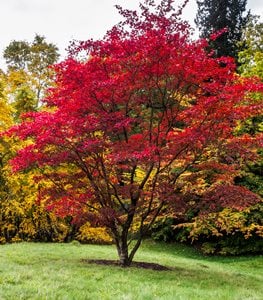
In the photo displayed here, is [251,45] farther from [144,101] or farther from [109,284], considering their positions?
[109,284]

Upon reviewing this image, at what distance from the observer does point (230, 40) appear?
32.5 m

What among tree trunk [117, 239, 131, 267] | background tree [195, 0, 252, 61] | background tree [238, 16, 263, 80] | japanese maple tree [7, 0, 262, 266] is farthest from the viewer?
background tree [195, 0, 252, 61]

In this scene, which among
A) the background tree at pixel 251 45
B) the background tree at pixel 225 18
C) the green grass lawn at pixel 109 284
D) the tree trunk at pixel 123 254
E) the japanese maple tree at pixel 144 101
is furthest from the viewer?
the background tree at pixel 225 18

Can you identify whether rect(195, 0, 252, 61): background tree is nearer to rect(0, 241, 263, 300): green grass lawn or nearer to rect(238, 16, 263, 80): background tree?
rect(238, 16, 263, 80): background tree

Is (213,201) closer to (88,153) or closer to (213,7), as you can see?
(88,153)

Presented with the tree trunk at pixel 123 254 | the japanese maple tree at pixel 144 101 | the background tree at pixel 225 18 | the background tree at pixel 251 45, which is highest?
the background tree at pixel 225 18

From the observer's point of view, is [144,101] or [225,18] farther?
[225,18]

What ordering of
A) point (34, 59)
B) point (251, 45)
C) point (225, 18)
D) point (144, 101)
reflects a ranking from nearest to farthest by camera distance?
point (144, 101) < point (251, 45) < point (225, 18) < point (34, 59)

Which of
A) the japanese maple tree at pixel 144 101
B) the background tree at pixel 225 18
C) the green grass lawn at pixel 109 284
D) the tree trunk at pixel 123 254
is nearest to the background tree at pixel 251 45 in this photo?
the background tree at pixel 225 18

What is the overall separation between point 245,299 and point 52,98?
7.18m

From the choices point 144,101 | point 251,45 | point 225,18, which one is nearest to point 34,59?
point 225,18

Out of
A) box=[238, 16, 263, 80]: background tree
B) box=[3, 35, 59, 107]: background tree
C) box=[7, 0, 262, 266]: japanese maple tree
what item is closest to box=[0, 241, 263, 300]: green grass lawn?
box=[7, 0, 262, 266]: japanese maple tree

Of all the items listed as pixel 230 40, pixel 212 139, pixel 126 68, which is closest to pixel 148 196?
pixel 212 139

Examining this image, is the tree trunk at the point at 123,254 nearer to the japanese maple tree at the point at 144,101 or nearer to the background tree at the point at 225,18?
the japanese maple tree at the point at 144,101
